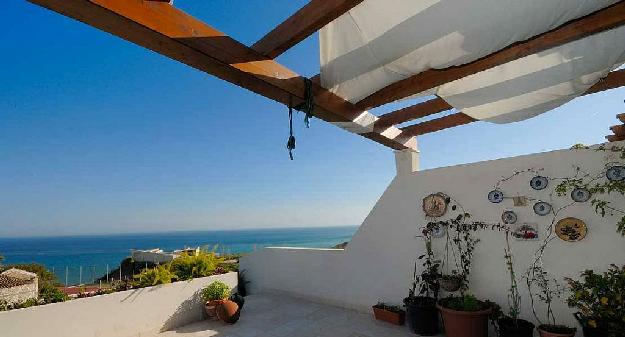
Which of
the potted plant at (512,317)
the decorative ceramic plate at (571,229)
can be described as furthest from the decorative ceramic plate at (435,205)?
the decorative ceramic plate at (571,229)

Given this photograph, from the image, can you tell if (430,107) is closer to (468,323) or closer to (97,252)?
(468,323)

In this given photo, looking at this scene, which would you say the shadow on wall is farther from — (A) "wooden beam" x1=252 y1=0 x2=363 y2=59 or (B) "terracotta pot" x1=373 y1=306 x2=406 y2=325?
(A) "wooden beam" x1=252 y1=0 x2=363 y2=59

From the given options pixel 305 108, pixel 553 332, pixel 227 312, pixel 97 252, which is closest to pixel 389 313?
pixel 553 332

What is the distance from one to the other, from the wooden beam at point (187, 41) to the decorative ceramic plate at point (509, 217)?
3075mm

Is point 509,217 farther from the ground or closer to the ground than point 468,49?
closer to the ground

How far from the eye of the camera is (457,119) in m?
3.90

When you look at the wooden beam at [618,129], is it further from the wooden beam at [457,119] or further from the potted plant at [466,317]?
the potted plant at [466,317]

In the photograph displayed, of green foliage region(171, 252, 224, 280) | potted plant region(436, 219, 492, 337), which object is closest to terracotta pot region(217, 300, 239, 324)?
green foliage region(171, 252, 224, 280)

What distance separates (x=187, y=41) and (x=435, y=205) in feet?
12.9

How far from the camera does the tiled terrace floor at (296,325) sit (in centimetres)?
407

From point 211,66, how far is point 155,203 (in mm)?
54168

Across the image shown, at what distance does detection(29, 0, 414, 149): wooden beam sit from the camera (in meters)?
1.40

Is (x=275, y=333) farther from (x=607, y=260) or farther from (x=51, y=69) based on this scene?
(x=51, y=69)

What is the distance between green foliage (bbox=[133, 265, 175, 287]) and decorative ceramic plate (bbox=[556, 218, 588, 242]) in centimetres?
512
